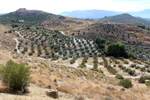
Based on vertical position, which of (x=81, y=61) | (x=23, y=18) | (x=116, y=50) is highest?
(x=23, y=18)

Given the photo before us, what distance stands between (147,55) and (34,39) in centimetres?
7185

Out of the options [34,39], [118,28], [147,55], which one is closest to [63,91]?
[34,39]

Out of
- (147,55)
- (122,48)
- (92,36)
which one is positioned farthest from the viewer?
(92,36)

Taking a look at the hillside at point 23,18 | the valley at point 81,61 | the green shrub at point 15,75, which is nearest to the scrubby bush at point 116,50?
the valley at point 81,61

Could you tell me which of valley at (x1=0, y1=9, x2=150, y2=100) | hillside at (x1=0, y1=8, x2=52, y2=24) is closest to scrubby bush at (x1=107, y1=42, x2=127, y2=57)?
valley at (x1=0, y1=9, x2=150, y2=100)

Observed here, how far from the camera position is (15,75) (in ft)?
33.3

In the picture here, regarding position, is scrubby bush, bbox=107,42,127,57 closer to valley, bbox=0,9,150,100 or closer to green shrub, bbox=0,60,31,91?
valley, bbox=0,9,150,100

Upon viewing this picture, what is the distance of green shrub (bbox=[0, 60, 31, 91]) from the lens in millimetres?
10156

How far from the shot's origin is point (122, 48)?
216 feet

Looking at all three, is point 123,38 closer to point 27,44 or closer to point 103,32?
point 103,32

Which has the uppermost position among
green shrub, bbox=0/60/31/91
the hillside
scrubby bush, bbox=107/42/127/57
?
the hillside

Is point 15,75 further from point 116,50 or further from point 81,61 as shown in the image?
point 116,50

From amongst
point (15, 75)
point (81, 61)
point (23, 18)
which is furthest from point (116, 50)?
point (23, 18)

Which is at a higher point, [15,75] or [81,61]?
[15,75]
